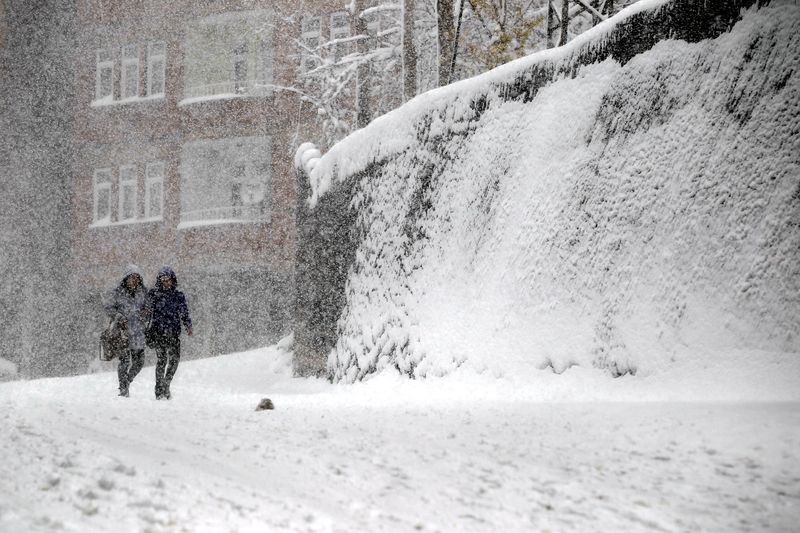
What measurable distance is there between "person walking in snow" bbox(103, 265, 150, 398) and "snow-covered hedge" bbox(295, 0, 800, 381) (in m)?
2.65

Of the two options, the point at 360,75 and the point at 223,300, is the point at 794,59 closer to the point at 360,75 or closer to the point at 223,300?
the point at 360,75

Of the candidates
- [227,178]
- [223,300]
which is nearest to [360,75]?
[227,178]

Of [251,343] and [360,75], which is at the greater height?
[360,75]

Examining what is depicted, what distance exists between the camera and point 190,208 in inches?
908

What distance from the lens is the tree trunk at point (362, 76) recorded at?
733 inches

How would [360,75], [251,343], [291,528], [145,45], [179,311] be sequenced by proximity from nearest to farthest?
[291,528], [179,311], [360,75], [251,343], [145,45]

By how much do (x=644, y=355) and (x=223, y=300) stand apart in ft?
57.5

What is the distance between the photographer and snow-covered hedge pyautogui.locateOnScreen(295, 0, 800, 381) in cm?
631

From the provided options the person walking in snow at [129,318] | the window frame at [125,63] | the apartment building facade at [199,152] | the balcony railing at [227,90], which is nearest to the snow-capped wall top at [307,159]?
the person walking in snow at [129,318]

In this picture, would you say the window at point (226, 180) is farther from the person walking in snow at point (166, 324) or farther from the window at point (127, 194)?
the person walking in snow at point (166, 324)

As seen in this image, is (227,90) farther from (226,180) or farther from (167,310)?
(167,310)

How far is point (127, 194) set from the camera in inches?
961

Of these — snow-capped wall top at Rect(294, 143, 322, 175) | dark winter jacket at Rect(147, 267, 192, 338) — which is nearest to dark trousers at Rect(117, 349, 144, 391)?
dark winter jacket at Rect(147, 267, 192, 338)

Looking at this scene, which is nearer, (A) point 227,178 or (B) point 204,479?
(B) point 204,479
